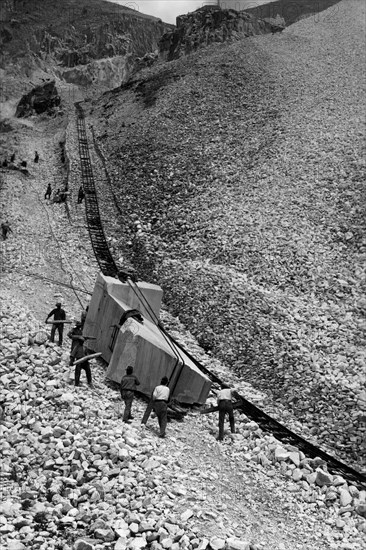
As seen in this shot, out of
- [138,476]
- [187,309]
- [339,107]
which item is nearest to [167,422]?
[138,476]

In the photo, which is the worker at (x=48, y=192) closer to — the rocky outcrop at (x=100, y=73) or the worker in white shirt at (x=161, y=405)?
the worker in white shirt at (x=161, y=405)

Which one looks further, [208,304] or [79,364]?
[208,304]

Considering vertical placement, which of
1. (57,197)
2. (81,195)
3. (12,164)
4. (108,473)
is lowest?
(108,473)

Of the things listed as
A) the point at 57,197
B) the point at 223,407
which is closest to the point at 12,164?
the point at 57,197

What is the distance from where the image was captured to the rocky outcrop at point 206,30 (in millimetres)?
58688

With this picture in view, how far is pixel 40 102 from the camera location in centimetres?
5544

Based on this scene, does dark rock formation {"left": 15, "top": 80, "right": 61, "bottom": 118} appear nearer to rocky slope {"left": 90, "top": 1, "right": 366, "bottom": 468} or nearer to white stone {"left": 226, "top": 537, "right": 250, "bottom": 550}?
rocky slope {"left": 90, "top": 1, "right": 366, "bottom": 468}

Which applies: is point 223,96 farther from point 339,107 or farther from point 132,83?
point 132,83

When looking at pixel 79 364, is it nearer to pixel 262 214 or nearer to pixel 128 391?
pixel 128 391

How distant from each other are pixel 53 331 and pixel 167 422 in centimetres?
374

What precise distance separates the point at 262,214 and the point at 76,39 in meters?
92.2

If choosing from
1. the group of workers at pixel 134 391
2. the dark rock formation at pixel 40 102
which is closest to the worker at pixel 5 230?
the group of workers at pixel 134 391

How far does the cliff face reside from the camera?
88688mm

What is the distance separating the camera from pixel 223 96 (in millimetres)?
37844
